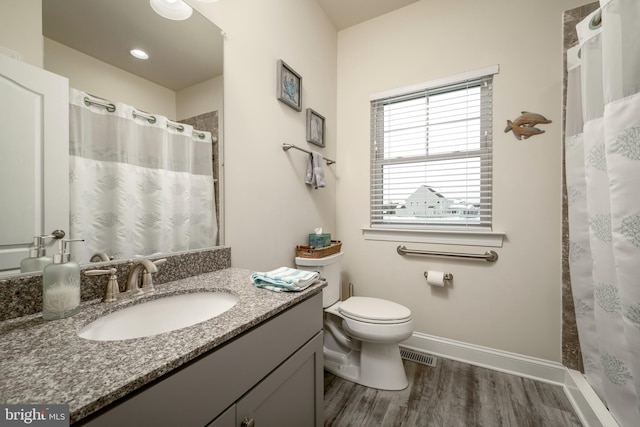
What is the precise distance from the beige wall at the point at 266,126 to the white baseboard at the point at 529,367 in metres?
1.23

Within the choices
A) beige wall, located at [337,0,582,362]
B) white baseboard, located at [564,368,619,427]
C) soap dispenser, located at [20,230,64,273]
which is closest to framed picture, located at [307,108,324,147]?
beige wall, located at [337,0,582,362]

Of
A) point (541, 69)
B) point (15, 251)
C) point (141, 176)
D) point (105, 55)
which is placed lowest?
point (15, 251)

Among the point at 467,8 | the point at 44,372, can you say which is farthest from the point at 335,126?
the point at 44,372

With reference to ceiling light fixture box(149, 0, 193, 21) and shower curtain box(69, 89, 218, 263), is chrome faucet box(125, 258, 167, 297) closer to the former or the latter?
shower curtain box(69, 89, 218, 263)

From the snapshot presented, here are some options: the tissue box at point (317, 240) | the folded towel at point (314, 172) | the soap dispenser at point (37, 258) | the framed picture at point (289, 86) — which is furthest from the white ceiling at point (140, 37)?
the tissue box at point (317, 240)

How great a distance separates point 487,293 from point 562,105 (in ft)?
4.09

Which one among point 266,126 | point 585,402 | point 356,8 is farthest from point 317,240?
point 356,8

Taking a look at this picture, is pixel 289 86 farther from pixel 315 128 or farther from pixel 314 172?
pixel 314 172

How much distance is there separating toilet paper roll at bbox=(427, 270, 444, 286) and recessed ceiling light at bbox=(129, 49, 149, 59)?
196 cm

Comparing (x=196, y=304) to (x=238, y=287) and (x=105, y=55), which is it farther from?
(x=105, y=55)

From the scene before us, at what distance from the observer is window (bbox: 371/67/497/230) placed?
175 cm

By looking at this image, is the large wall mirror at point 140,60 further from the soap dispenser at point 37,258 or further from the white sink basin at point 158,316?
the white sink basin at point 158,316

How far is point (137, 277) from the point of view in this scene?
0.86m

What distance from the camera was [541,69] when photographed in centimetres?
158
